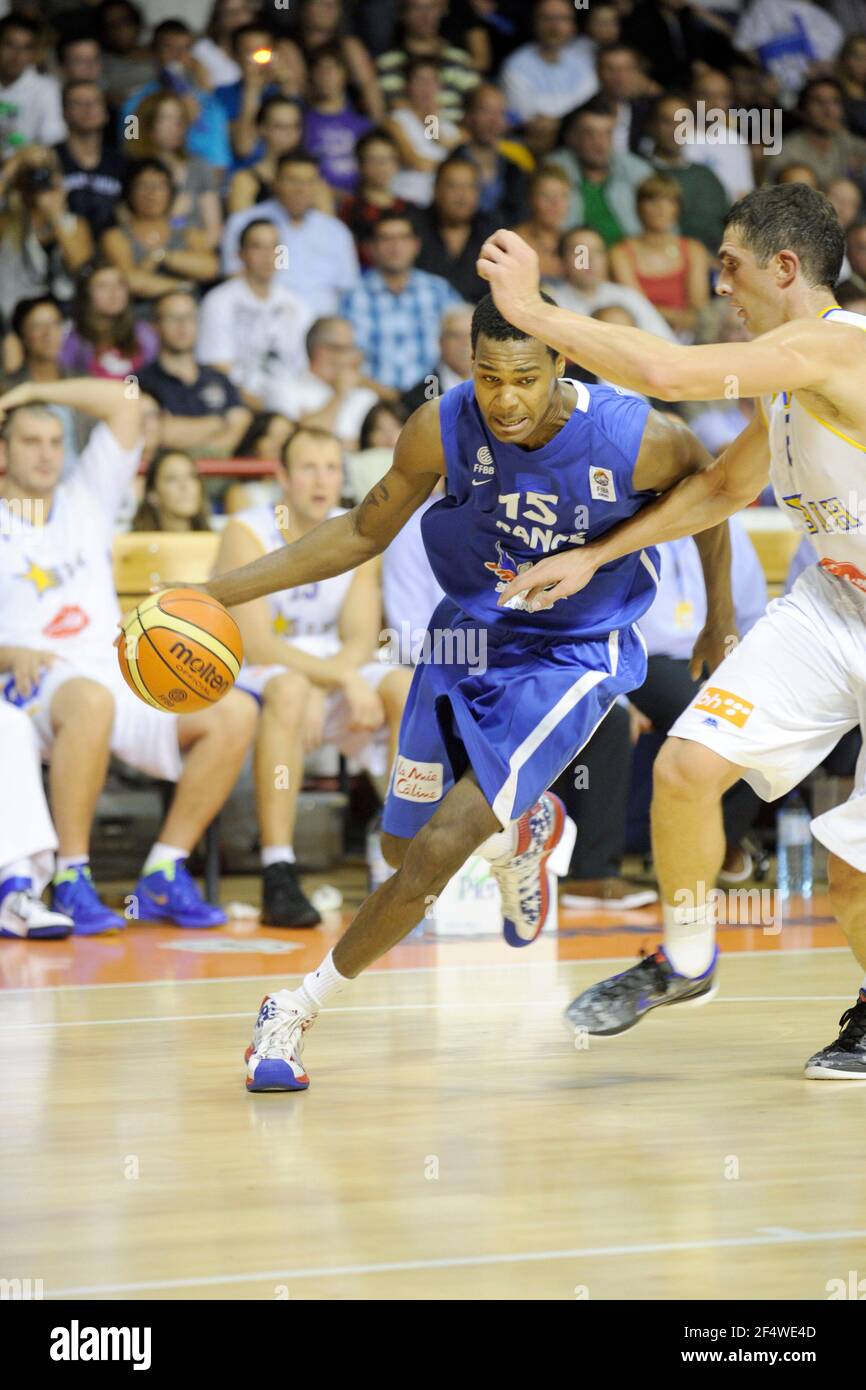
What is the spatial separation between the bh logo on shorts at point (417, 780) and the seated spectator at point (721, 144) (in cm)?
649

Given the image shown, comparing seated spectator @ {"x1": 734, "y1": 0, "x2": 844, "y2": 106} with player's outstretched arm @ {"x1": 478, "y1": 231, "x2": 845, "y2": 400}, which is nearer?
player's outstretched arm @ {"x1": 478, "y1": 231, "x2": 845, "y2": 400}

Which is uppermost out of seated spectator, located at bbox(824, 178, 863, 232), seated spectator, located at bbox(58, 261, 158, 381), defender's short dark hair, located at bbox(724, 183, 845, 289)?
seated spectator, located at bbox(824, 178, 863, 232)

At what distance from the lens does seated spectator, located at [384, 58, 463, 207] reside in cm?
937

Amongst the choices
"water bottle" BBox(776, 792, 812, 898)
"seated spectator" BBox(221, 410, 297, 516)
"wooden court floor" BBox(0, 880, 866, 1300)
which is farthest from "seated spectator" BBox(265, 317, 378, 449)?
"wooden court floor" BBox(0, 880, 866, 1300)

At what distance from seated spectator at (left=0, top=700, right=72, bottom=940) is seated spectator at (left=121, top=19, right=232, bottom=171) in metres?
3.87

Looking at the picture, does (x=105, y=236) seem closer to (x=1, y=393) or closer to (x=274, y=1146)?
(x=1, y=393)

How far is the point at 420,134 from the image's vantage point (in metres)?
9.47

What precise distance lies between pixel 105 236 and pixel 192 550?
7.12 ft

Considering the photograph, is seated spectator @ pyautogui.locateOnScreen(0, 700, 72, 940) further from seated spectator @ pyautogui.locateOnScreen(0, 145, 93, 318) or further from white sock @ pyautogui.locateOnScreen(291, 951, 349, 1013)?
seated spectator @ pyautogui.locateOnScreen(0, 145, 93, 318)

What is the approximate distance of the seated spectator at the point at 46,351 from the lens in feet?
25.3

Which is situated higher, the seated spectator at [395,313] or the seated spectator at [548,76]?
the seated spectator at [548,76]

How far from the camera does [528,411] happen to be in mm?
3859

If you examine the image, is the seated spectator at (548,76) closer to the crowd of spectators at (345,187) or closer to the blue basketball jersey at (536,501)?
the crowd of spectators at (345,187)

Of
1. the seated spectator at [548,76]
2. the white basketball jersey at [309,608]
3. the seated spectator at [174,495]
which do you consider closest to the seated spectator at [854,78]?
the seated spectator at [548,76]
